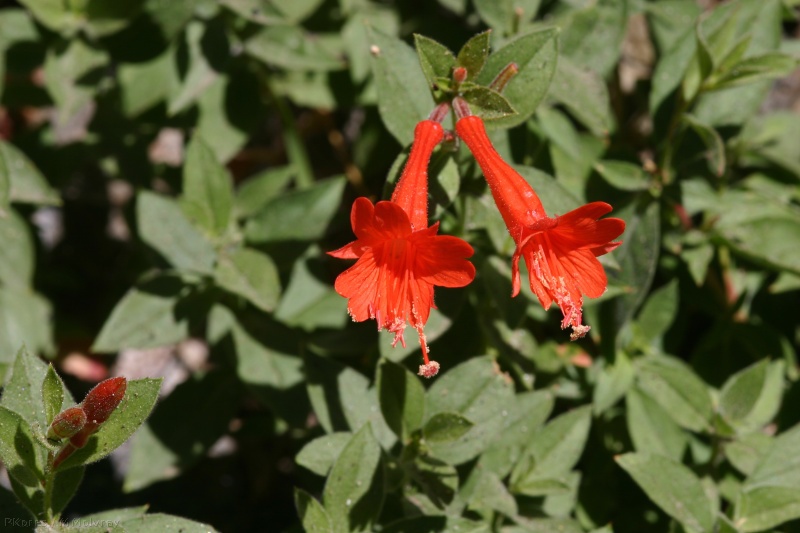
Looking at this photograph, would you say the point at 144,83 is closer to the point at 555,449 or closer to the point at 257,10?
the point at 257,10

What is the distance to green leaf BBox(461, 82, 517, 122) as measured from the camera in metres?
1.95

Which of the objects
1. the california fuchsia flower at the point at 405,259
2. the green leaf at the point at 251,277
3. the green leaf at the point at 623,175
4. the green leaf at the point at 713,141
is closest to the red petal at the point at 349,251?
the california fuchsia flower at the point at 405,259

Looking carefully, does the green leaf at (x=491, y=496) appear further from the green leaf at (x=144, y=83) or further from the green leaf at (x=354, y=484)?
the green leaf at (x=144, y=83)

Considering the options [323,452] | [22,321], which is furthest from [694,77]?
[22,321]

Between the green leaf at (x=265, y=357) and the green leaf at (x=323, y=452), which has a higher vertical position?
the green leaf at (x=323, y=452)

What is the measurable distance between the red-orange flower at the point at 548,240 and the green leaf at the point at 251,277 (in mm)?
869

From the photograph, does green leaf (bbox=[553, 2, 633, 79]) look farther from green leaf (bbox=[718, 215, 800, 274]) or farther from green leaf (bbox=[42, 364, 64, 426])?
green leaf (bbox=[42, 364, 64, 426])

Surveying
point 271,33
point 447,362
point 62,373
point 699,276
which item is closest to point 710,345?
point 699,276

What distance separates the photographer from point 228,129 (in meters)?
3.28

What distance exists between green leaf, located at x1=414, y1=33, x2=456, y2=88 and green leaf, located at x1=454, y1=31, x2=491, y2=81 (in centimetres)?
2

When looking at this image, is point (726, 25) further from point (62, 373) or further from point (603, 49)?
point (62, 373)

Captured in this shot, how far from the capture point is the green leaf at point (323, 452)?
2.14 meters

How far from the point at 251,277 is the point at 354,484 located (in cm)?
79

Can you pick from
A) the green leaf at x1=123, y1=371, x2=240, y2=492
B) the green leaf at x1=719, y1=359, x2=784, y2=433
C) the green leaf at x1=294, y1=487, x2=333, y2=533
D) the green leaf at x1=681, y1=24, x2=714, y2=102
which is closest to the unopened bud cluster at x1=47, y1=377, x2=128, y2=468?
the green leaf at x1=294, y1=487, x2=333, y2=533
